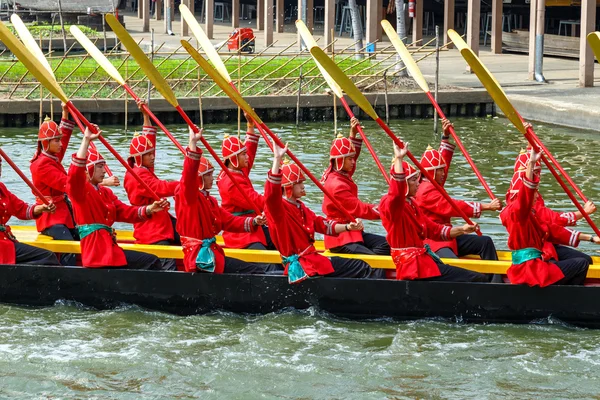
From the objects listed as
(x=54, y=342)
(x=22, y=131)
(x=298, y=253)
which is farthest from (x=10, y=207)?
(x=22, y=131)

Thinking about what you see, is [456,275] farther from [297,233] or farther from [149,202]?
[149,202]

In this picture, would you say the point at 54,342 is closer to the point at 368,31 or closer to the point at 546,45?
the point at 368,31

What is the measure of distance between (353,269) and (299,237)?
618 mm

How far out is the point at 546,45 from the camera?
92.5 feet

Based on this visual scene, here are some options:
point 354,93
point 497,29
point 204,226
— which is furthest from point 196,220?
point 497,29

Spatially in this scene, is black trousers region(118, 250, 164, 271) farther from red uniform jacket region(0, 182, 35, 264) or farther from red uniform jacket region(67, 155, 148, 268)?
red uniform jacket region(0, 182, 35, 264)

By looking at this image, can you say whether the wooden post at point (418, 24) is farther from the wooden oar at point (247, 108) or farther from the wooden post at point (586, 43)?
the wooden oar at point (247, 108)

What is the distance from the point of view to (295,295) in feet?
30.7

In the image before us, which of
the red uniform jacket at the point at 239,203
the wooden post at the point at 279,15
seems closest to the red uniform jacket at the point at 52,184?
the red uniform jacket at the point at 239,203

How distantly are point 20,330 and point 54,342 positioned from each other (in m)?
0.45

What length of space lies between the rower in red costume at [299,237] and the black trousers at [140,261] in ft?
4.19

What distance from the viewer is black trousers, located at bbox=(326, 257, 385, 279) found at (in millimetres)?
9383

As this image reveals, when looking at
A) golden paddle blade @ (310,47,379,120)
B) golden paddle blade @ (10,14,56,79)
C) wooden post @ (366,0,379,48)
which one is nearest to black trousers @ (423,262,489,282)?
golden paddle blade @ (310,47,379,120)

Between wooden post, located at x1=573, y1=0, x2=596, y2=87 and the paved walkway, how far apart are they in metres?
0.25
